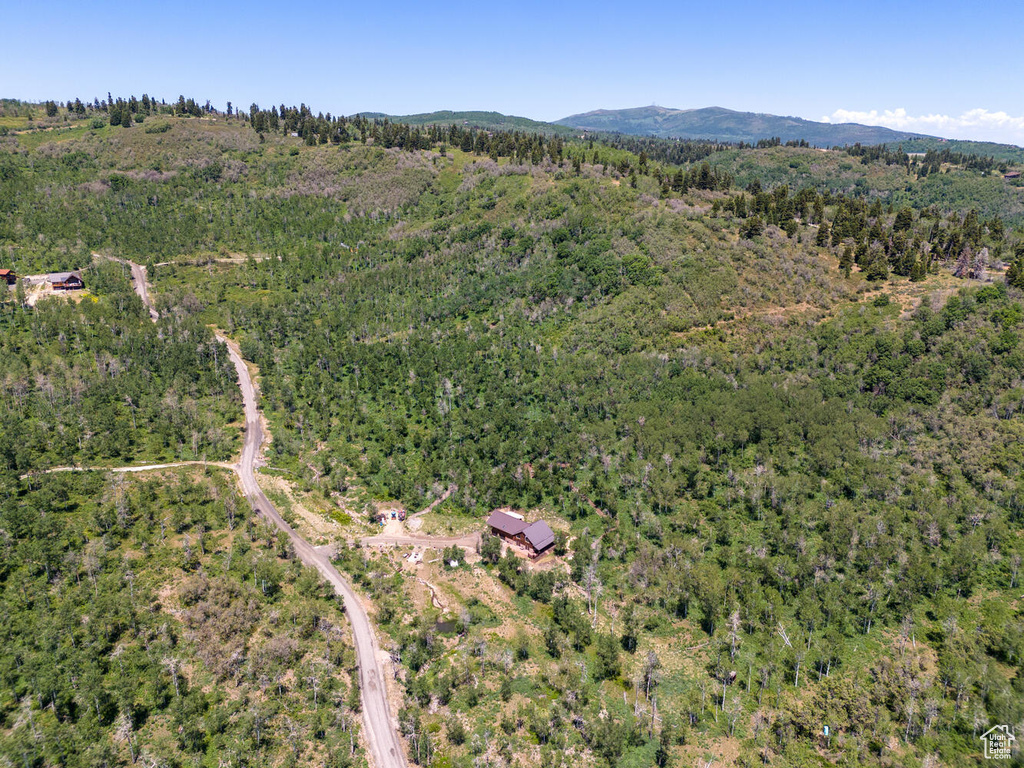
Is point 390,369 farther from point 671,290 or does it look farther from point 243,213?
point 243,213

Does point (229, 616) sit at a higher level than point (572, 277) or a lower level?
lower

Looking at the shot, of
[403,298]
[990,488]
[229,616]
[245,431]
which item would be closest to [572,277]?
[403,298]

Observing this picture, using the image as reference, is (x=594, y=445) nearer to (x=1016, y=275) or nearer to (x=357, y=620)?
A: (x=357, y=620)

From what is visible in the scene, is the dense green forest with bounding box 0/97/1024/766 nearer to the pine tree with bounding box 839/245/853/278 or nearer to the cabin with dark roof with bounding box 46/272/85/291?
the pine tree with bounding box 839/245/853/278

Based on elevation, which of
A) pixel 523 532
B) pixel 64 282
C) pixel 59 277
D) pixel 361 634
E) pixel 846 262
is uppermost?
pixel 846 262

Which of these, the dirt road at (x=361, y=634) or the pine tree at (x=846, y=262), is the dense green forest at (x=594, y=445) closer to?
the pine tree at (x=846, y=262)

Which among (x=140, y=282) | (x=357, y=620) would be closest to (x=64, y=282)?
(x=140, y=282)

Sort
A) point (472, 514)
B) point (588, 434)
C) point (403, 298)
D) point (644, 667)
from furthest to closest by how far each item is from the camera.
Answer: point (403, 298) → point (588, 434) → point (472, 514) → point (644, 667)

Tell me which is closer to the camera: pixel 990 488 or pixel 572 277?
pixel 990 488
